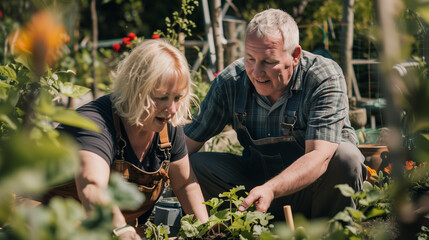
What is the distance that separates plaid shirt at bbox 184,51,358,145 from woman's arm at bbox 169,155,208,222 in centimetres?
43

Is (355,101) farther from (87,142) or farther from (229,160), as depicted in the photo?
(87,142)

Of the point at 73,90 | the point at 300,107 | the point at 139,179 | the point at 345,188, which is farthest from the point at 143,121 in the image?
the point at 345,188

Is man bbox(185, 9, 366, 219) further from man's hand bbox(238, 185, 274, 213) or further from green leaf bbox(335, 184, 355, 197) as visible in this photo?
green leaf bbox(335, 184, 355, 197)

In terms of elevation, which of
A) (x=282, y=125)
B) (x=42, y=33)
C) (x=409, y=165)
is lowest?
(x=409, y=165)

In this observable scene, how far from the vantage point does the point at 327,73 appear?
232 cm

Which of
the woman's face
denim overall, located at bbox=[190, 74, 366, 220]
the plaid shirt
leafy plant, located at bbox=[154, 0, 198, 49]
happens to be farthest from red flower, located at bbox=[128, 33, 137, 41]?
the woman's face

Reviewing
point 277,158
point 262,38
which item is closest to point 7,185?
point 262,38

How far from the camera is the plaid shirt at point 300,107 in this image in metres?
2.23

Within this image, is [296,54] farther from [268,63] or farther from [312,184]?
[312,184]

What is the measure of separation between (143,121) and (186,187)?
1.32ft

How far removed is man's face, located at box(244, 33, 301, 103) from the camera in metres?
2.29

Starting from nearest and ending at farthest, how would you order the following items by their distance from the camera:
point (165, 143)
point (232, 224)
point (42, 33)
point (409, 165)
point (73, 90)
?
point (42, 33) → point (73, 90) → point (232, 224) → point (165, 143) → point (409, 165)

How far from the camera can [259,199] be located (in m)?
1.88

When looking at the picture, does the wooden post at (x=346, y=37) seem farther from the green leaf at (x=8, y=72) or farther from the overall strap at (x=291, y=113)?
the green leaf at (x=8, y=72)
